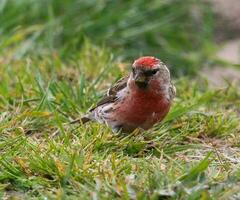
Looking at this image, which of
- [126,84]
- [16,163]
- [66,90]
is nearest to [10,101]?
[66,90]

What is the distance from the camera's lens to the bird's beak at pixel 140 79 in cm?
607

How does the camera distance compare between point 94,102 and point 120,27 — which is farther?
point 120,27

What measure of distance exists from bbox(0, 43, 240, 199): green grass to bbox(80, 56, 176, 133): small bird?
147mm

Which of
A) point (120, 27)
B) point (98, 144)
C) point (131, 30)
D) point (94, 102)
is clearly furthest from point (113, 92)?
point (131, 30)

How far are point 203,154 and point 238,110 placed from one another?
4.64ft

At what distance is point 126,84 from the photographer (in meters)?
6.47

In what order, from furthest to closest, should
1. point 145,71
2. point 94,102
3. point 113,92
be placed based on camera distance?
point 94,102
point 113,92
point 145,71

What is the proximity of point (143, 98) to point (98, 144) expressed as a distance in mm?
586

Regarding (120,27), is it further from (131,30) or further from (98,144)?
(98,144)

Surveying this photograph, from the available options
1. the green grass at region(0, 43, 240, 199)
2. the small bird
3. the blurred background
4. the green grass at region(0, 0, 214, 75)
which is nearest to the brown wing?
the small bird

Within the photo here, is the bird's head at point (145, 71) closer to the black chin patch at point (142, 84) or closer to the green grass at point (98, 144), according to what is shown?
the black chin patch at point (142, 84)

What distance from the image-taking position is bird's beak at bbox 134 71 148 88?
6.07 metres

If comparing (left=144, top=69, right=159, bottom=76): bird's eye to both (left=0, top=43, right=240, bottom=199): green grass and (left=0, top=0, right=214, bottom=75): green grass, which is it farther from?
(left=0, top=0, right=214, bottom=75): green grass

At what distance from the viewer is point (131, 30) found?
10.1 m
